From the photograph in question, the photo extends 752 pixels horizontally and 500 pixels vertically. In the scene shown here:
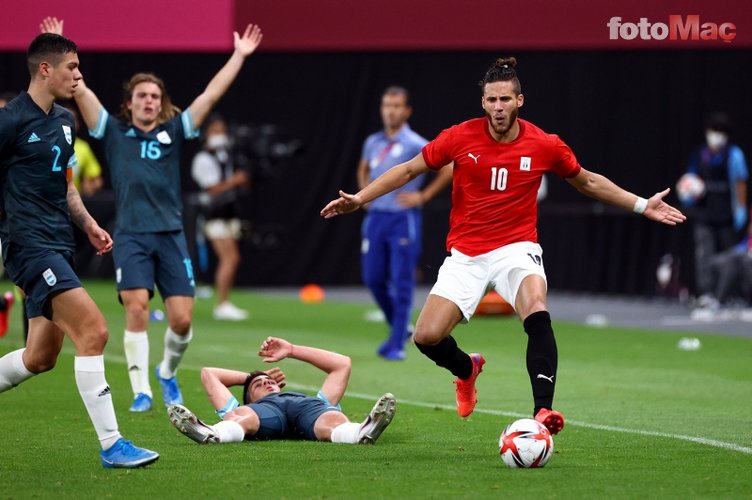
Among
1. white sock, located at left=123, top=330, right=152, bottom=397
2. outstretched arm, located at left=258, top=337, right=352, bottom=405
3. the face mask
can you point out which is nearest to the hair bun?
outstretched arm, located at left=258, top=337, right=352, bottom=405

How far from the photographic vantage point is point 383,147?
14.1 metres

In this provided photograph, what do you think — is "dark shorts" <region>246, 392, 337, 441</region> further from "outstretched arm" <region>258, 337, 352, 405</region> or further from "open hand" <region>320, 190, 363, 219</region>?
"open hand" <region>320, 190, 363, 219</region>

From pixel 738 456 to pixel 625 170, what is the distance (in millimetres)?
16137

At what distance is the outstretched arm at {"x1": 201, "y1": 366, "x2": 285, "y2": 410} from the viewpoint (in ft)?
28.4

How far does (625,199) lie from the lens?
341 inches

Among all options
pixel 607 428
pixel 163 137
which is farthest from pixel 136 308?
pixel 607 428

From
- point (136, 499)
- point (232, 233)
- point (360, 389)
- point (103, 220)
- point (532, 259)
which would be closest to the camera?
point (136, 499)

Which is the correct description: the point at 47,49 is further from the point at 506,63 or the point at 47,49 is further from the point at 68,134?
the point at 506,63

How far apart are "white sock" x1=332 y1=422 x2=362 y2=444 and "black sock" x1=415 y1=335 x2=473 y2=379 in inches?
25.6

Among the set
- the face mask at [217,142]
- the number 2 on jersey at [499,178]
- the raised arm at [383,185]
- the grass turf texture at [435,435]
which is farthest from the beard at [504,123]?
the face mask at [217,142]

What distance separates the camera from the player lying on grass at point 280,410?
8.26 metres

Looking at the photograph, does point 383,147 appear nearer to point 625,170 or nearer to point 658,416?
point 658,416

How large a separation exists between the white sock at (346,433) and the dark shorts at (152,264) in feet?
7.01

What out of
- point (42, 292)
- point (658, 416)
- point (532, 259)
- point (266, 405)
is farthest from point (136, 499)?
point (658, 416)
